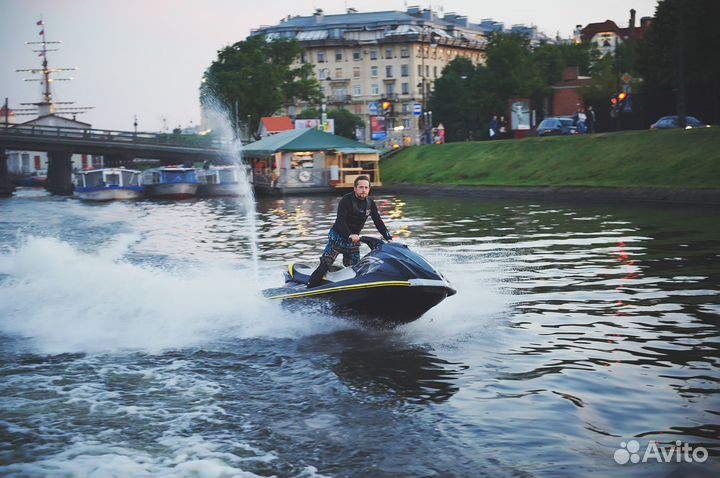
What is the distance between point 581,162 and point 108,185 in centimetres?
3768

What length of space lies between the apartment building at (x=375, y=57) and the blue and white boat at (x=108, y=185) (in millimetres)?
86599

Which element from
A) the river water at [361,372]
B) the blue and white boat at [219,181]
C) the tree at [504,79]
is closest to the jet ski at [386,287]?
the river water at [361,372]

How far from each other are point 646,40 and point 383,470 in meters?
60.1

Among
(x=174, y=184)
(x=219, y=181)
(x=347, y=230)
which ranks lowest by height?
(x=347, y=230)

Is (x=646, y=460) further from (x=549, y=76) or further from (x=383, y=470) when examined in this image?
(x=549, y=76)

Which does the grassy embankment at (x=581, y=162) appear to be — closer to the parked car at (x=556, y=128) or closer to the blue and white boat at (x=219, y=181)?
the parked car at (x=556, y=128)

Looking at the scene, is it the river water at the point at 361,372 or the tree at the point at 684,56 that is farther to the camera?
the tree at the point at 684,56

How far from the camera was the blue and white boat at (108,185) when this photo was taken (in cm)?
6469

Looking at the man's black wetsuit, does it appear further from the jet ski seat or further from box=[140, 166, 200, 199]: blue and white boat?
box=[140, 166, 200, 199]: blue and white boat

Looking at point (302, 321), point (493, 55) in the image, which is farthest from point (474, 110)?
point (302, 321)

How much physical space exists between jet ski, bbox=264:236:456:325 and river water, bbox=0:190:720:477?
0.39m

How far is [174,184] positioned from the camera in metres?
65.1

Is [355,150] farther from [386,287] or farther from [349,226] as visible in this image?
[386,287]

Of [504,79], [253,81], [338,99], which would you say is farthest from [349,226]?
[338,99]
